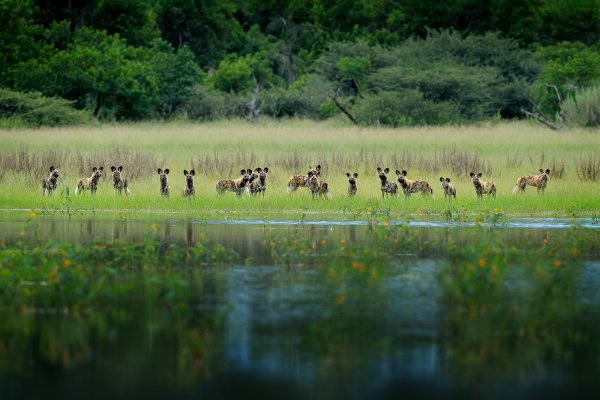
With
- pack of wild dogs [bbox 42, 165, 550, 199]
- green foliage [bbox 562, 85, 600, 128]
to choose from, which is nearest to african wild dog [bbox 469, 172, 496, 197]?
pack of wild dogs [bbox 42, 165, 550, 199]

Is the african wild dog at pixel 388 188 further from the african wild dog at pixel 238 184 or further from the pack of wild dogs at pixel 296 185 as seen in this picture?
the african wild dog at pixel 238 184

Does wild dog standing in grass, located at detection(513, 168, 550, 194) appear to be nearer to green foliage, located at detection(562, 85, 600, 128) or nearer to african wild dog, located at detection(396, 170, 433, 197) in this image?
african wild dog, located at detection(396, 170, 433, 197)

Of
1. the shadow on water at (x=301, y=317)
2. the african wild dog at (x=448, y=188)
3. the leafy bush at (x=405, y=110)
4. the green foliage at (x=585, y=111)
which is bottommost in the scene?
the shadow on water at (x=301, y=317)

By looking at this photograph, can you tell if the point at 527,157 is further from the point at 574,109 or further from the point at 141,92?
the point at 141,92

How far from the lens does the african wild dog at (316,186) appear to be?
2216cm

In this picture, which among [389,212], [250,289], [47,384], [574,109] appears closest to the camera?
[47,384]

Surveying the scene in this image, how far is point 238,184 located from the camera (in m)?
22.7

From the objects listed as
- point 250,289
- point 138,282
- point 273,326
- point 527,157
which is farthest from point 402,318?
point 527,157

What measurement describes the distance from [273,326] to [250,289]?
1.99 meters

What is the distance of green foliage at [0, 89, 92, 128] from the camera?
42531mm

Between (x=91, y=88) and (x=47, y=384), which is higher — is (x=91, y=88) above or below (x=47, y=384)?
above

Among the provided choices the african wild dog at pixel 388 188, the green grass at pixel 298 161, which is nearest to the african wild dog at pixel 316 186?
the green grass at pixel 298 161

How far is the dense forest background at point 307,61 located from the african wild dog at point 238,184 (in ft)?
62.0

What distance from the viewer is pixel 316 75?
56.3 m
